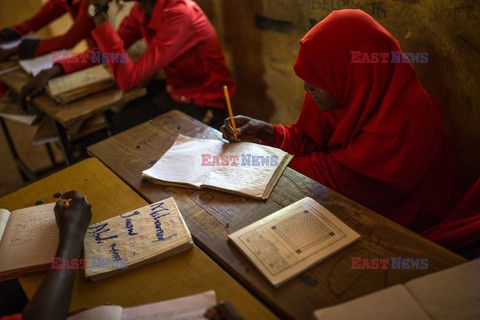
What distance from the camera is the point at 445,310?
0.91 m

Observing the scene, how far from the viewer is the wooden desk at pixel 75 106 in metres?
2.11

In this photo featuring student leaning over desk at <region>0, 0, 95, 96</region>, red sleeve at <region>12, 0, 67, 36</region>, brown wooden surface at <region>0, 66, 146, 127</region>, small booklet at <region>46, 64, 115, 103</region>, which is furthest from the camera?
red sleeve at <region>12, 0, 67, 36</region>

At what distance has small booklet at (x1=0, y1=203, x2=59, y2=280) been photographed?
114cm

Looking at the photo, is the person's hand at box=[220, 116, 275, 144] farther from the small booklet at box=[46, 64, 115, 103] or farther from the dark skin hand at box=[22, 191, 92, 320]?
the small booklet at box=[46, 64, 115, 103]

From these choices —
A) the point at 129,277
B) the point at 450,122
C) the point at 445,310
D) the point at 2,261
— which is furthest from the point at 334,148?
the point at 2,261

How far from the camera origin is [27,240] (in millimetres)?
1228

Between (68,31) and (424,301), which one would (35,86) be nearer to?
(68,31)

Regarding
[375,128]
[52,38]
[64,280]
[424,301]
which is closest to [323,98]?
[375,128]

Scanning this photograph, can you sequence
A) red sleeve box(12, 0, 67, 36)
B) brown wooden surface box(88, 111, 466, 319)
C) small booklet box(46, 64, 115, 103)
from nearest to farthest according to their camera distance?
brown wooden surface box(88, 111, 466, 319) → small booklet box(46, 64, 115, 103) → red sleeve box(12, 0, 67, 36)

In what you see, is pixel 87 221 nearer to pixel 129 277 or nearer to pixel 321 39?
pixel 129 277

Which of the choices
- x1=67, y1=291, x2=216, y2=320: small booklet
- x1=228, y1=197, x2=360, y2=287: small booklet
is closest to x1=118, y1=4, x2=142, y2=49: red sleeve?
x1=228, y1=197, x2=360, y2=287: small booklet

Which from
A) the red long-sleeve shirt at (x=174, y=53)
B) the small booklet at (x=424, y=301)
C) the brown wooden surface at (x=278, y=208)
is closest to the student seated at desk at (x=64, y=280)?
the brown wooden surface at (x=278, y=208)

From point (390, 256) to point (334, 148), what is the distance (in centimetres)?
72

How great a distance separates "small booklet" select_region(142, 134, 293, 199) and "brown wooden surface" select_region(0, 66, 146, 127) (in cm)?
76
